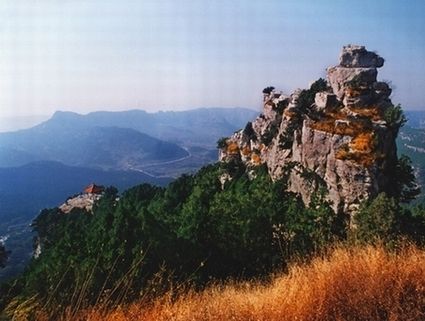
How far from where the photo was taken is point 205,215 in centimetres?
3152

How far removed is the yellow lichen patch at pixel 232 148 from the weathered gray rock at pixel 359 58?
53.9 ft

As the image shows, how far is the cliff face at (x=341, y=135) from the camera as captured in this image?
91.9 feet

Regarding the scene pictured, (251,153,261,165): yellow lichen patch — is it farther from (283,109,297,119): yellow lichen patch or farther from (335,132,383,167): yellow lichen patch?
(335,132,383,167): yellow lichen patch

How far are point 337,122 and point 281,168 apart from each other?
24.3 feet

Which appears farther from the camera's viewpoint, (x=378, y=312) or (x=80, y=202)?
(x=80, y=202)

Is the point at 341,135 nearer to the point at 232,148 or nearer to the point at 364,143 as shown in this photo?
the point at 364,143

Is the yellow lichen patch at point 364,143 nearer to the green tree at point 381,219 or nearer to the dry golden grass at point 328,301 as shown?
the green tree at point 381,219

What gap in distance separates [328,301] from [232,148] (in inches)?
1791

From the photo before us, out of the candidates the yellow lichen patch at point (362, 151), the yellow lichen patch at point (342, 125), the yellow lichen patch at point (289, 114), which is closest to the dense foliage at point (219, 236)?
the yellow lichen patch at point (362, 151)

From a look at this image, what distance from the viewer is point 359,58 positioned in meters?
36.4

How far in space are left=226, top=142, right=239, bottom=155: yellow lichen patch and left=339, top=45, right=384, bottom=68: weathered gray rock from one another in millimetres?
16415

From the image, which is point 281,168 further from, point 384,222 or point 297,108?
point 384,222

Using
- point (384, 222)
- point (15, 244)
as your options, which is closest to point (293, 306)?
point (384, 222)

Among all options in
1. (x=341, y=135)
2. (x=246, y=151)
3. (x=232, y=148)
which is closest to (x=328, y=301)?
(x=341, y=135)
